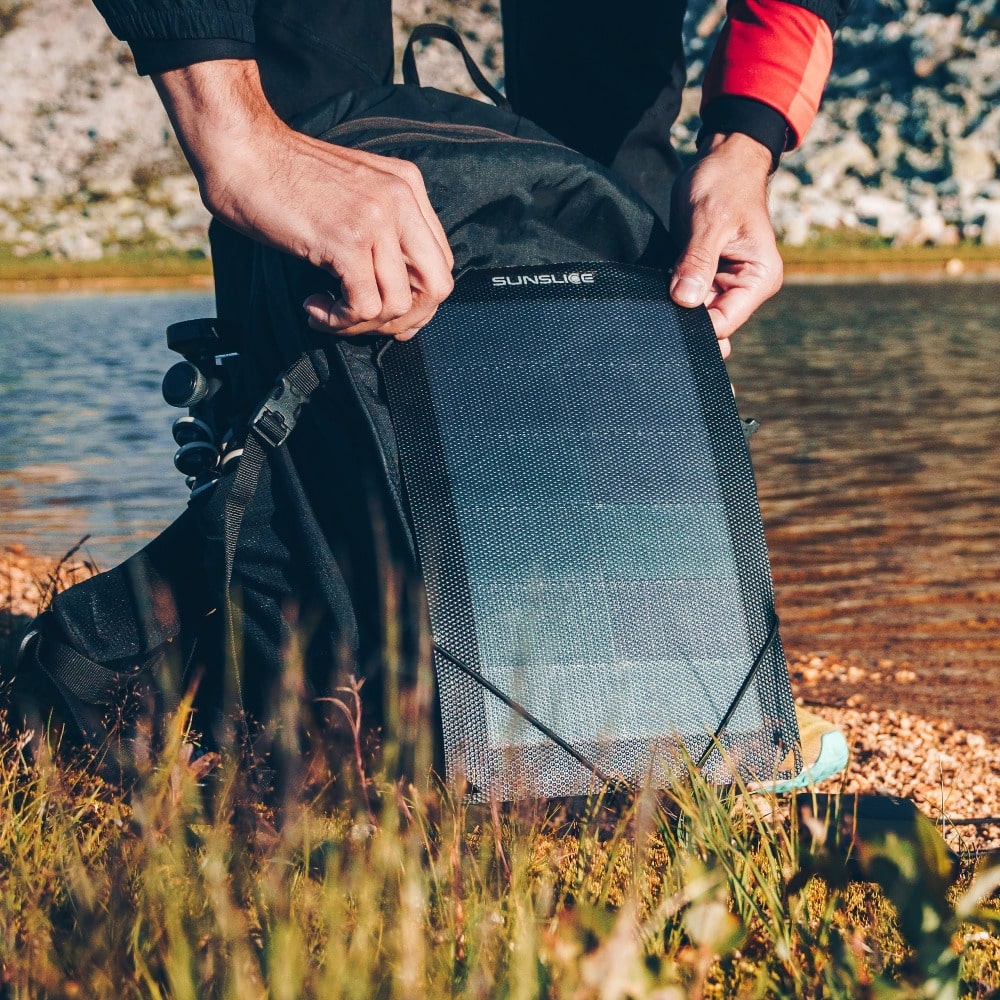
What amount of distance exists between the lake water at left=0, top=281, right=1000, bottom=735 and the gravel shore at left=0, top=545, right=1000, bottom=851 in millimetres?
133

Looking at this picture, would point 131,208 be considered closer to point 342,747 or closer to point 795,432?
point 795,432

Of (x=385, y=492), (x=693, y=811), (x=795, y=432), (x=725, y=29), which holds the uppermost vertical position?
(x=725, y=29)

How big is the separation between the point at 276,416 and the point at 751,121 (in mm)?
1035

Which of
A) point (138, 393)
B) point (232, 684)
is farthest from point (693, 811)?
point (138, 393)

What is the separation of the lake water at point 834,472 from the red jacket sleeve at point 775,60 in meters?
1.35

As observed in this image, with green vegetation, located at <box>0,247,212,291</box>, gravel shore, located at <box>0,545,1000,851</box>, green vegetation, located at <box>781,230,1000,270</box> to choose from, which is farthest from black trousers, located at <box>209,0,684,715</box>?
green vegetation, located at <box>781,230,1000,270</box>

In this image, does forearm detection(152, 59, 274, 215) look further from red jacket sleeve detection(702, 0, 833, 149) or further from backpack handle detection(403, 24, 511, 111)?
red jacket sleeve detection(702, 0, 833, 149)

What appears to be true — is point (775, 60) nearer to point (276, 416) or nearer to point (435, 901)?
point (276, 416)

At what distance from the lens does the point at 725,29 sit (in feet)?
7.94

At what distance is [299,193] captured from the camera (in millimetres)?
1771

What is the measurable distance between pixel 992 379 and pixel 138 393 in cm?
621

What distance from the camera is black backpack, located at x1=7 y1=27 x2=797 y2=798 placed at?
1.85m

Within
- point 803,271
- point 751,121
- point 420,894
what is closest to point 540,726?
point 420,894

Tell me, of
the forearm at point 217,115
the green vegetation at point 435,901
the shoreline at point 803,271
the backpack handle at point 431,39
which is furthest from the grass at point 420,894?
the shoreline at point 803,271
